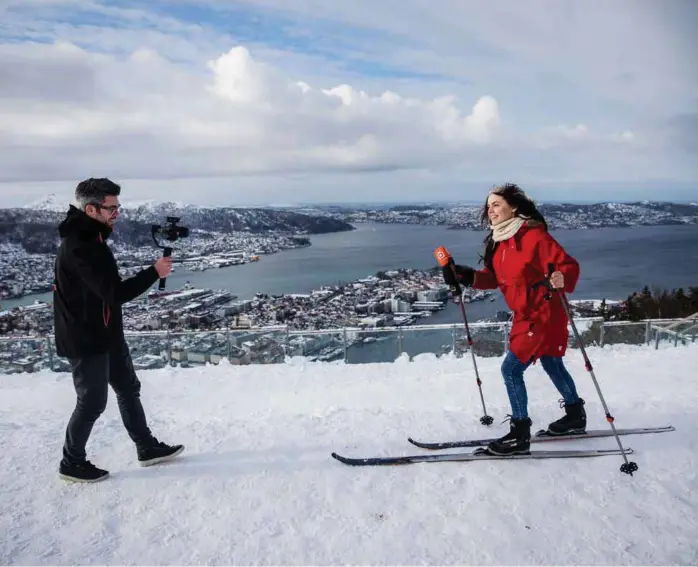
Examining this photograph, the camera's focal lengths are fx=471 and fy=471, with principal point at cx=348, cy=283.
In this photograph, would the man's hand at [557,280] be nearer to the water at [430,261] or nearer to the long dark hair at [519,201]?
the long dark hair at [519,201]

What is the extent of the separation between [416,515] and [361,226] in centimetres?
6147

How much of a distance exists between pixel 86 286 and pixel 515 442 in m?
3.15

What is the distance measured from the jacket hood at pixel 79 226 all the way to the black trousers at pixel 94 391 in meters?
0.81

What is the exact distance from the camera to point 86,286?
3.06 meters

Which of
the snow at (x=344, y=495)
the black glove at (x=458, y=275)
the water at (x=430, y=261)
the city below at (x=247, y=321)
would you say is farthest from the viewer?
the water at (x=430, y=261)

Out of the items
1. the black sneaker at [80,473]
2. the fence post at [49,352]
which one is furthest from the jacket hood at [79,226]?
the fence post at [49,352]

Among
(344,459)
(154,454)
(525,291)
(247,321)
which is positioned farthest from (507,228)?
(247,321)

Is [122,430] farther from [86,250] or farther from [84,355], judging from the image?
[86,250]

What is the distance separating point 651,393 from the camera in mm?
4918

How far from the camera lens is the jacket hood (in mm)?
2932

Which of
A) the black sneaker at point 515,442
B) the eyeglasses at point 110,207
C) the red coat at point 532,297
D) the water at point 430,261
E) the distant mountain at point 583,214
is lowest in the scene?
the water at point 430,261

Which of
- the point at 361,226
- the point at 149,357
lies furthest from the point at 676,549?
the point at 361,226

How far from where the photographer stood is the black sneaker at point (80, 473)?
320cm

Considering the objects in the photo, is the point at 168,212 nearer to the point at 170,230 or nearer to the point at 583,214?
the point at 170,230
